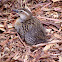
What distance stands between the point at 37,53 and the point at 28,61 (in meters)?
0.39

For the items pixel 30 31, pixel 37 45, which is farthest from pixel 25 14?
pixel 37 45

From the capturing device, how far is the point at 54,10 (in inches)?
230

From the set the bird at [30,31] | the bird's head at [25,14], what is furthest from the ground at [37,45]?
the bird's head at [25,14]

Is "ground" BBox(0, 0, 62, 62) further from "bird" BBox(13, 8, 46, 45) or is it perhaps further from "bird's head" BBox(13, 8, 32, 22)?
"bird's head" BBox(13, 8, 32, 22)

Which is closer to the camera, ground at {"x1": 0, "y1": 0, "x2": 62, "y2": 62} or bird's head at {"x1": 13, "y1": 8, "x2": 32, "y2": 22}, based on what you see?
ground at {"x1": 0, "y1": 0, "x2": 62, "y2": 62}

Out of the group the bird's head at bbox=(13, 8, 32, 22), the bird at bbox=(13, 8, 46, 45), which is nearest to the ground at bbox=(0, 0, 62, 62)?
the bird at bbox=(13, 8, 46, 45)

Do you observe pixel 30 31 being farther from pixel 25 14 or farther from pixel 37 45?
pixel 25 14

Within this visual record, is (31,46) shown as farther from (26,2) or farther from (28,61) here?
(26,2)

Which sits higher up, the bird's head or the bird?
the bird's head

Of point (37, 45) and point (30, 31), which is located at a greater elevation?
point (30, 31)

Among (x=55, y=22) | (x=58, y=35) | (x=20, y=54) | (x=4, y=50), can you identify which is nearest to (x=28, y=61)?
(x=20, y=54)

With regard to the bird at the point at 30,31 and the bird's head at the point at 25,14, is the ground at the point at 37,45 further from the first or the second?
the bird's head at the point at 25,14

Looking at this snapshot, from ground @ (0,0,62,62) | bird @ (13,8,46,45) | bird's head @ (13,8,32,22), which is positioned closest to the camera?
ground @ (0,0,62,62)

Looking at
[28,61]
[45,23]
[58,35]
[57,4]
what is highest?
[57,4]
